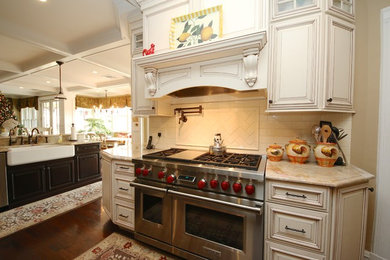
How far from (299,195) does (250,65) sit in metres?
1.10

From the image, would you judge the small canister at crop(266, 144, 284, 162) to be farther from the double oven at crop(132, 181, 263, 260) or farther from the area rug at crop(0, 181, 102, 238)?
the area rug at crop(0, 181, 102, 238)

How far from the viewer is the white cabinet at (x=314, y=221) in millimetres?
1132

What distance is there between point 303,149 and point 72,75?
592cm

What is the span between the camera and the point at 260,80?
144cm

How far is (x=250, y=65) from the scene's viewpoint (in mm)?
1409

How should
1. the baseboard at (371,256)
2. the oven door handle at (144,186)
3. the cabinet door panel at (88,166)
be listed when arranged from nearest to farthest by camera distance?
1. the baseboard at (371,256)
2. the oven door handle at (144,186)
3. the cabinet door panel at (88,166)

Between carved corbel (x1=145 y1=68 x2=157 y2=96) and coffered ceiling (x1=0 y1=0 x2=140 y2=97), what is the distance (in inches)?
34.9

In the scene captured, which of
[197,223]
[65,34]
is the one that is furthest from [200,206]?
[65,34]

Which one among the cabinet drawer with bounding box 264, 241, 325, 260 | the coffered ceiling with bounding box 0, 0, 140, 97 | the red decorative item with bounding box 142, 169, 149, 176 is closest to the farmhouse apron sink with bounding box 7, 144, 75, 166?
the coffered ceiling with bounding box 0, 0, 140, 97

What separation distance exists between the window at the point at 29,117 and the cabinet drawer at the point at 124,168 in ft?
29.1

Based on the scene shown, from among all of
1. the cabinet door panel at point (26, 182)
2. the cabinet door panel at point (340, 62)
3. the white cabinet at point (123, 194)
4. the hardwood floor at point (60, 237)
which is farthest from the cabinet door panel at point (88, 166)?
the cabinet door panel at point (340, 62)

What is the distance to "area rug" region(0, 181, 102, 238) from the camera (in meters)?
2.13

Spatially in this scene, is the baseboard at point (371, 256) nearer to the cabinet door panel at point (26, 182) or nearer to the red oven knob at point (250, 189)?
the red oven knob at point (250, 189)

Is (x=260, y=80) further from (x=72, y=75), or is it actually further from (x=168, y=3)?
Result: (x=72, y=75)
